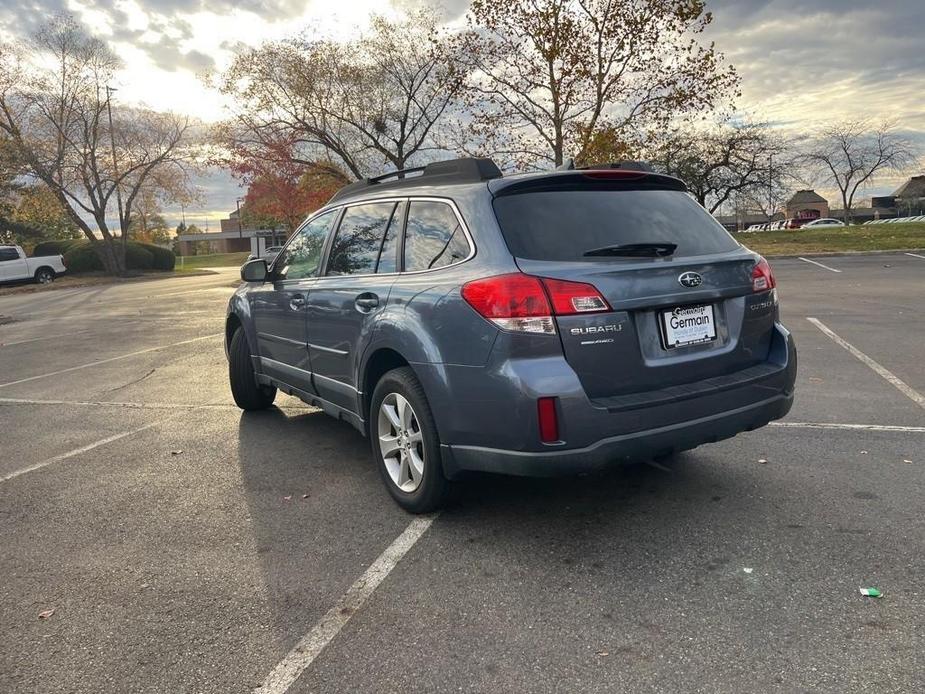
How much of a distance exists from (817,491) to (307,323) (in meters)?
3.19

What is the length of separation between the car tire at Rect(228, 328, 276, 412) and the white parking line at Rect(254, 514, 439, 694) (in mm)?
2866

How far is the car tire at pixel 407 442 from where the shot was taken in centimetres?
353

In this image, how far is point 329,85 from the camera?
29219 mm

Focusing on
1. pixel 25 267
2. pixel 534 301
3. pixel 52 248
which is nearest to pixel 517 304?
pixel 534 301

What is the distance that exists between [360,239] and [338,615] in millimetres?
2342

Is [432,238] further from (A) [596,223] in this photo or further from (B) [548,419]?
(B) [548,419]

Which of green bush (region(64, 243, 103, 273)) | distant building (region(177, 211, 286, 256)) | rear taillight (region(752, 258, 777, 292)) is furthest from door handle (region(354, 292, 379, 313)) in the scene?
distant building (region(177, 211, 286, 256))

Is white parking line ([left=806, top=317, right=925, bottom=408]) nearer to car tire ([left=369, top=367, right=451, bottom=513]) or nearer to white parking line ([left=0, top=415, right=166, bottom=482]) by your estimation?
car tire ([left=369, top=367, right=451, bottom=513])

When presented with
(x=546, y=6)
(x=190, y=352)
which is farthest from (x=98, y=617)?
(x=546, y=6)

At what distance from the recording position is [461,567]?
10.5 feet

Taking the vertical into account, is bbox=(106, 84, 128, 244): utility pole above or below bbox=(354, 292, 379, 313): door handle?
above

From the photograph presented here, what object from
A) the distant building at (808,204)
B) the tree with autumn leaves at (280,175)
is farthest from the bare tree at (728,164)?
the distant building at (808,204)

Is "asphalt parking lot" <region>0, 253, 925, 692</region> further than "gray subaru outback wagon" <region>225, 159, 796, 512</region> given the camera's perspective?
No

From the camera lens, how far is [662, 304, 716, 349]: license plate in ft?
11.0
